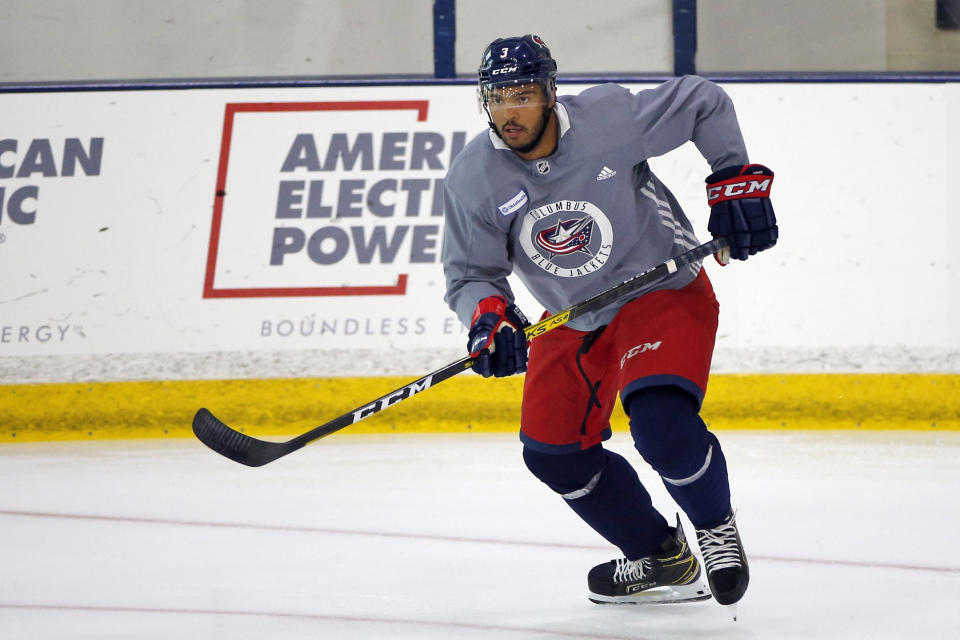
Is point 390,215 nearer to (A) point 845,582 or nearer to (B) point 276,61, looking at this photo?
(B) point 276,61

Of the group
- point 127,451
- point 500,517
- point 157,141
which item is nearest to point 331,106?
point 157,141

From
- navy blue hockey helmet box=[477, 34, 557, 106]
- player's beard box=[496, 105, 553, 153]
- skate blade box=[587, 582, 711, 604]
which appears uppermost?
navy blue hockey helmet box=[477, 34, 557, 106]

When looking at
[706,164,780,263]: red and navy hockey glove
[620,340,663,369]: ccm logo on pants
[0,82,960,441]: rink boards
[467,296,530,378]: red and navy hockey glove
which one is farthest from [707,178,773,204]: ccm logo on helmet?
[0,82,960,441]: rink boards

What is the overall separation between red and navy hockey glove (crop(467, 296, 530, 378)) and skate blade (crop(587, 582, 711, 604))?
0.48 meters

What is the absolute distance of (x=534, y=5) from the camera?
4660 millimetres

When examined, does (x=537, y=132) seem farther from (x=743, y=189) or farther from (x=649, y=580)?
(x=649, y=580)

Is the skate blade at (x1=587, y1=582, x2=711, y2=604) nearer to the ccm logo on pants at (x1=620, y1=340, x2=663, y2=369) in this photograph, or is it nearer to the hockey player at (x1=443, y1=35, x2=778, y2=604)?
the hockey player at (x1=443, y1=35, x2=778, y2=604)

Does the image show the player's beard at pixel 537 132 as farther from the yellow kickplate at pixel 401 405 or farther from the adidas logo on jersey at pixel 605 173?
the yellow kickplate at pixel 401 405

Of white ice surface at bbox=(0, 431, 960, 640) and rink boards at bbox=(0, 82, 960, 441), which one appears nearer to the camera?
white ice surface at bbox=(0, 431, 960, 640)

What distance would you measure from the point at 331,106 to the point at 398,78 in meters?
0.30

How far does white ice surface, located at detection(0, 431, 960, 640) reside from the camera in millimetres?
2164

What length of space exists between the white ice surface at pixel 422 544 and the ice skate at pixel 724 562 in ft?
0.25

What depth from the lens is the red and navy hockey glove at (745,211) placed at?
2.20 metres

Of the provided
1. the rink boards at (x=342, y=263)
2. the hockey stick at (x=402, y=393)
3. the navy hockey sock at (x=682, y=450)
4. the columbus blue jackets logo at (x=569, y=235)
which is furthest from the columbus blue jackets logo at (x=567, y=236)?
the rink boards at (x=342, y=263)
